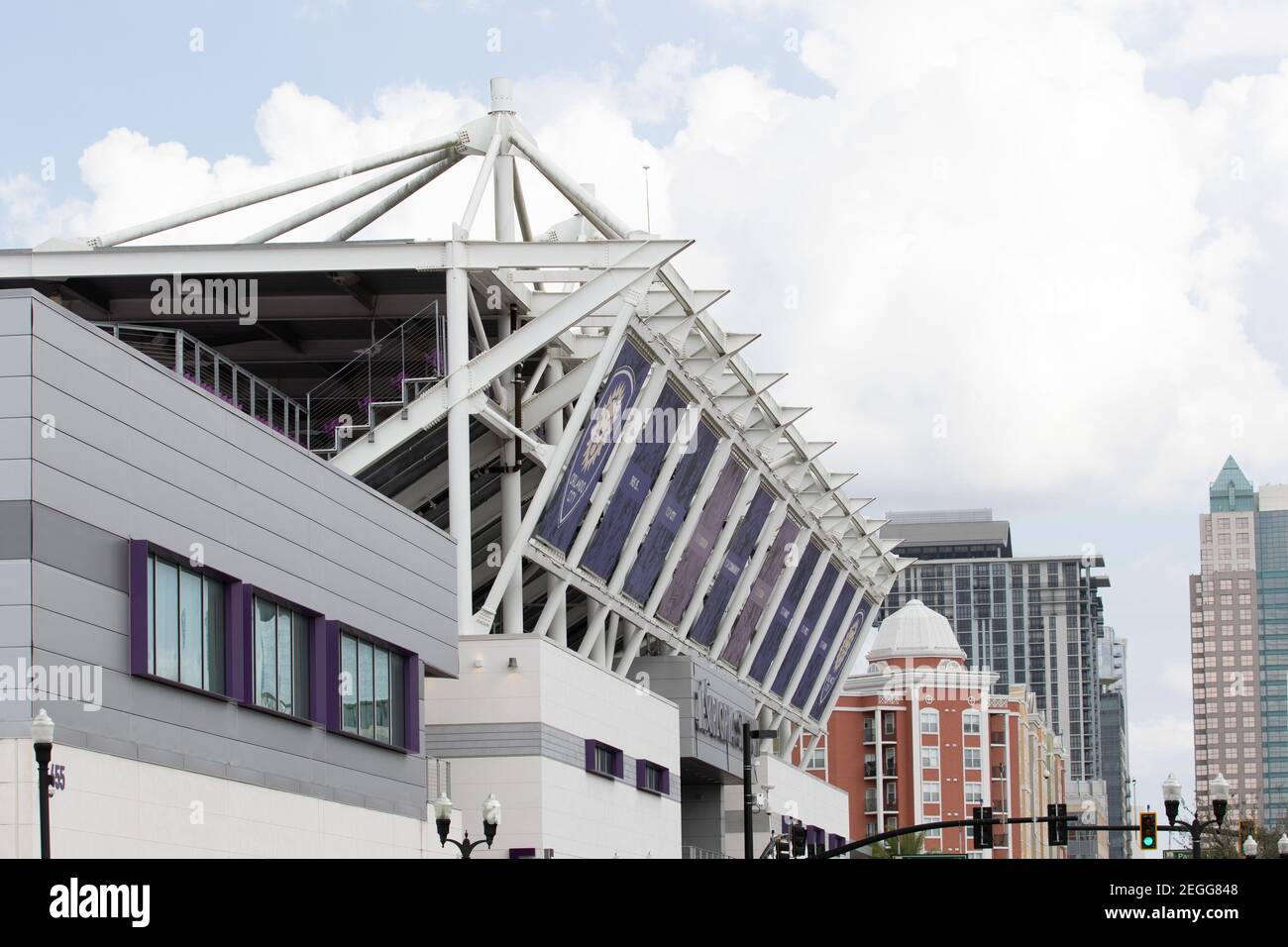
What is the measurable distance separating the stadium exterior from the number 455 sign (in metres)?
0.15

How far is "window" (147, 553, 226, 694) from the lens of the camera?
30.8 metres

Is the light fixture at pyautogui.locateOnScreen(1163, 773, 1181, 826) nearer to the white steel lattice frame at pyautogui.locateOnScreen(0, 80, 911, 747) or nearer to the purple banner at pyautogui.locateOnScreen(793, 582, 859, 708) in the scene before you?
the white steel lattice frame at pyautogui.locateOnScreen(0, 80, 911, 747)


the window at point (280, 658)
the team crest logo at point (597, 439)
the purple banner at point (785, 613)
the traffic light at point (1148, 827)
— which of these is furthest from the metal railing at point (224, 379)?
the purple banner at point (785, 613)

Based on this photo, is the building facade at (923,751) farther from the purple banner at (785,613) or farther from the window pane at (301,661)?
the window pane at (301,661)

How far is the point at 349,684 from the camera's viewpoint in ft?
127

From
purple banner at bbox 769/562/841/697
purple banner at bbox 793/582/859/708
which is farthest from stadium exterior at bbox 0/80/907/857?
purple banner at bbox 793/582/859/708

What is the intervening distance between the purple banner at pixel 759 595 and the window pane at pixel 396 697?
107ft

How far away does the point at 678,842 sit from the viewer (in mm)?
60562

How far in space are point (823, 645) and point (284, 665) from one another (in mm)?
54660

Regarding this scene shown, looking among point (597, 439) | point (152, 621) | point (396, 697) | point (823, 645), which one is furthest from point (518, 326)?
point (823, 645)

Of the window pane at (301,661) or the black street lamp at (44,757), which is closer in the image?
the black street lamp at (44,757)

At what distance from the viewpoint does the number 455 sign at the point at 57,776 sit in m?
26.6

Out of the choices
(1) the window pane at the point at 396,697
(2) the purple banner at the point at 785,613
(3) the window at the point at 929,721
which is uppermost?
(2) the purple banner at the point at 785,613

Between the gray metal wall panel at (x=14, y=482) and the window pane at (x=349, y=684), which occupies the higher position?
the gray metal wall panel at (x=14, y=482)
